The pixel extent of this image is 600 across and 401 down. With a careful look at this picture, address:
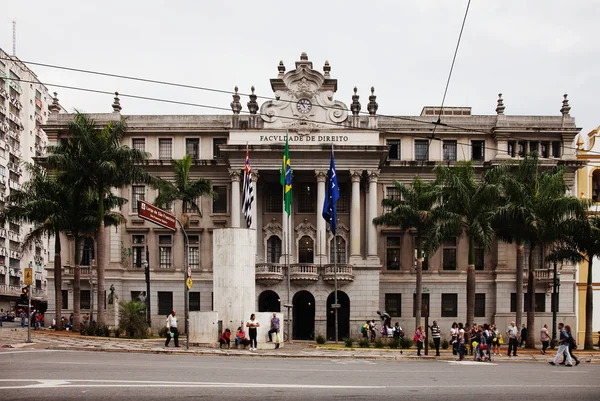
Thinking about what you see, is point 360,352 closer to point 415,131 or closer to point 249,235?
point 249,235

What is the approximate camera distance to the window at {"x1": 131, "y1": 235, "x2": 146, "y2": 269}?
56.6 m

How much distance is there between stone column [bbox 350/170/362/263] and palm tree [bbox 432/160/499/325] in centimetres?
1080

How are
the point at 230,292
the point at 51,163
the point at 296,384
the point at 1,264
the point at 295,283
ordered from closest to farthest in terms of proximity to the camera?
the point at 296,384 → the point at 230,292 → the point at 51,163 → the point at 295,283 → the point at 1,264

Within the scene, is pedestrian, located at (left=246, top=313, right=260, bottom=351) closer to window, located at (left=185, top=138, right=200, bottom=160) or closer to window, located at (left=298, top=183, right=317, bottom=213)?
window, located at (left=298, top=183, right=317, bottom=213)

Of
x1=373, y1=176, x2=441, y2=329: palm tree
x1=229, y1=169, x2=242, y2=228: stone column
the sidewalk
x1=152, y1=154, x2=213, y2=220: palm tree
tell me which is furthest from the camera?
x1=229, y1=169, x2=242, y2=228: stone column

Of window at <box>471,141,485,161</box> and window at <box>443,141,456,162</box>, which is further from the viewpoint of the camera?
window at <box>443,141,456,162</box>

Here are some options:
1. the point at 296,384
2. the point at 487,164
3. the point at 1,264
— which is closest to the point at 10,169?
the point at 1,264

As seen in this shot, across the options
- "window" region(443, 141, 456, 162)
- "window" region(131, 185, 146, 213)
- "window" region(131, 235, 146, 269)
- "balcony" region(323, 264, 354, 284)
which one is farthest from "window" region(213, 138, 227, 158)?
"window" region(443, 141, 456, 162)

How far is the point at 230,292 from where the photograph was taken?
34938 millimetres

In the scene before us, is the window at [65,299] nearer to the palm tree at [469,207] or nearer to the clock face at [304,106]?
the clock face at [304,106]

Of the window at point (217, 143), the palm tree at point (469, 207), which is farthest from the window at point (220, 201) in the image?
the palm tree at point (469, 207)

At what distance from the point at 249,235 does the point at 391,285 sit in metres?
22.5

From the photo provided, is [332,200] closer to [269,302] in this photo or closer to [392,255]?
[269,302]

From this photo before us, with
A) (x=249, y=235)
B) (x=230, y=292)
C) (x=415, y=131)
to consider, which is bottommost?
(x=230, y=292)
